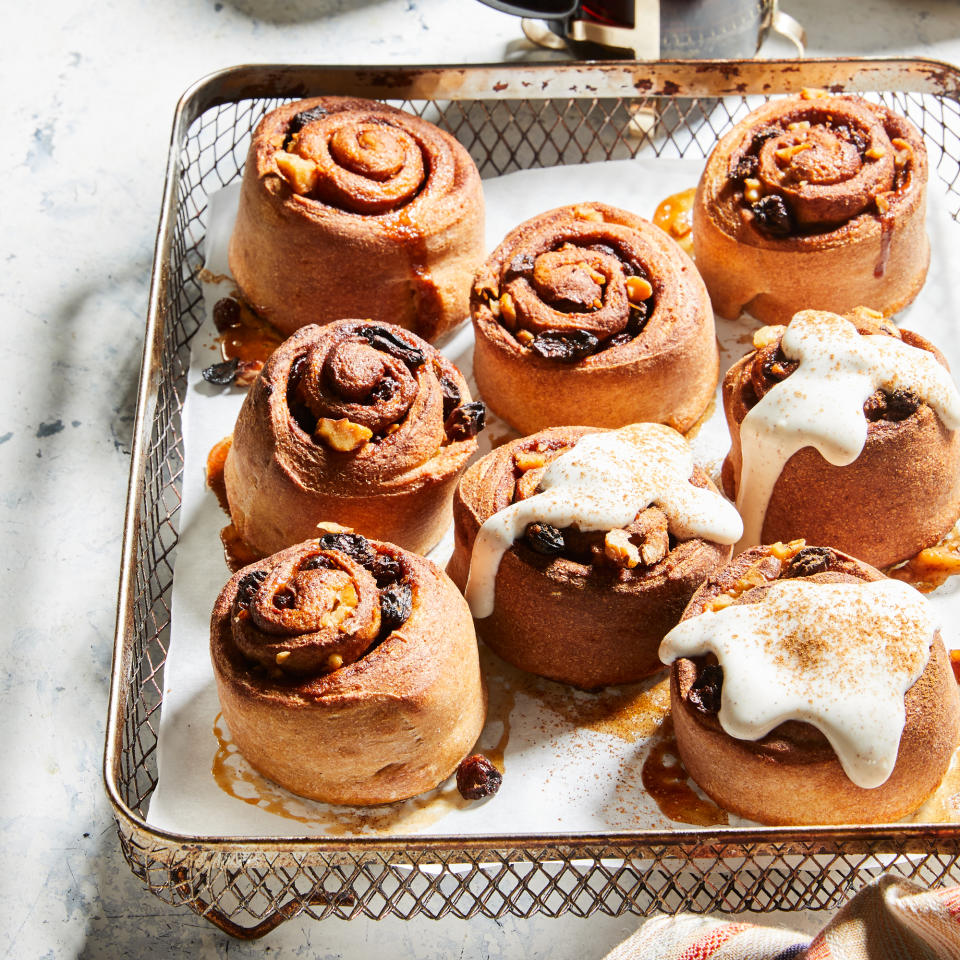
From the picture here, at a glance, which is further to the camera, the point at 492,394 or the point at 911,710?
the point at 492,394

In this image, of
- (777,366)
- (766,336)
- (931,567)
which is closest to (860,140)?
(766,336)

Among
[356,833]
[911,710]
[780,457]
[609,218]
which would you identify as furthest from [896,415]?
[356,833]

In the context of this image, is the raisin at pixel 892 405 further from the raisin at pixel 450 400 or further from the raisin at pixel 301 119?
the raisin at pixel 301 119

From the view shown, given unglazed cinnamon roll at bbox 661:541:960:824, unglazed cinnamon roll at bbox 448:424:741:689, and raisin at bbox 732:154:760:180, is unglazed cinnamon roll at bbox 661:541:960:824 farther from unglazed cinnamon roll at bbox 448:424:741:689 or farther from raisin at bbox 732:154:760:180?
raisin at bbox 732:154:760:180

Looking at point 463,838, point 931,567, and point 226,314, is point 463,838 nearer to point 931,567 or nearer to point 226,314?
point 931,567

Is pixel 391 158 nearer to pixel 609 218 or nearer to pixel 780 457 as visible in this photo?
pixel 609 218

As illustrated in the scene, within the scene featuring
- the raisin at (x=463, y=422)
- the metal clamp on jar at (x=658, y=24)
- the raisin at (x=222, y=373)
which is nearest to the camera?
the raisin at (x=463, y=422)

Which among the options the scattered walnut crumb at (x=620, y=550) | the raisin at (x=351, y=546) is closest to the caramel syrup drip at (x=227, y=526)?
the raisin at (x=351, y=546)
